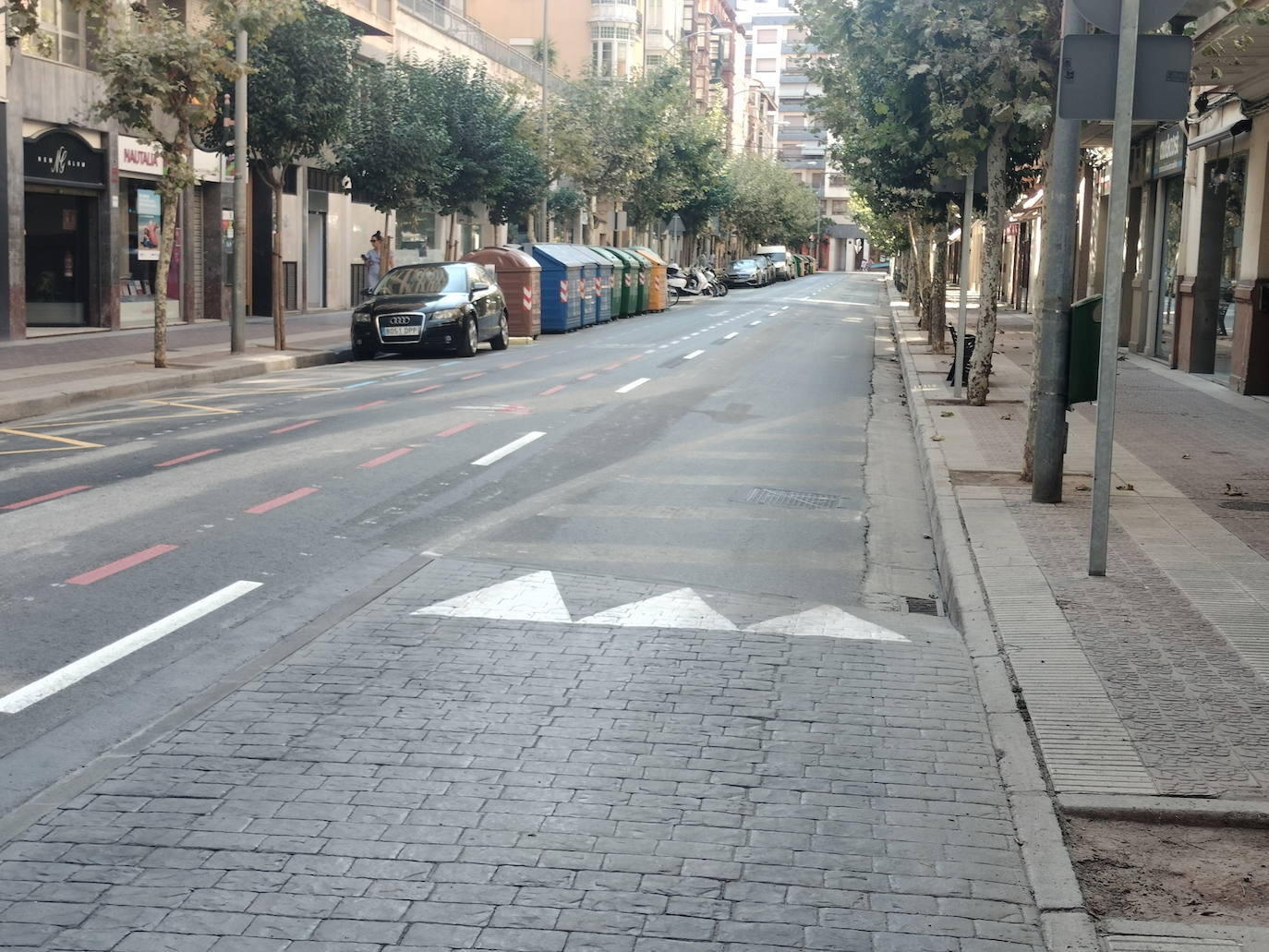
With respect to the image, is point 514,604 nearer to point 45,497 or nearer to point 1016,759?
point 1016,759

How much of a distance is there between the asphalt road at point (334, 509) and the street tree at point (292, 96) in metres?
5.82

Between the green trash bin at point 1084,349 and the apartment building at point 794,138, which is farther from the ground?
the apartment building at point 794,138

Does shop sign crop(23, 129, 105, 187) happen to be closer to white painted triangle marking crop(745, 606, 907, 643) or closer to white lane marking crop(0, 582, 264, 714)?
white lane marking crop(0, 582, 264, 714)

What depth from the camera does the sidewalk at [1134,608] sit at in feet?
17.6

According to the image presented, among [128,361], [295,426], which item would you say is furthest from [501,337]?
[295,426]

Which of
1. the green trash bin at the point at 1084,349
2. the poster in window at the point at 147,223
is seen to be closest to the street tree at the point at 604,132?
the poster in window at the point at 147,223

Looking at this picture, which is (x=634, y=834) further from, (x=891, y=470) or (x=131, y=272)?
(x=131, y=272)

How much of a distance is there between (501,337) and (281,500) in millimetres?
18070

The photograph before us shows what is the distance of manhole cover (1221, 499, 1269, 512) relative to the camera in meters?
11.0

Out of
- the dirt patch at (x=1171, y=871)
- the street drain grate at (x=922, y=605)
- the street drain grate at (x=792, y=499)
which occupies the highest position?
the dirt patch at (x=1171, y=871)

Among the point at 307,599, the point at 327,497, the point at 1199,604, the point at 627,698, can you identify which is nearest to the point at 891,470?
the point at 327,497

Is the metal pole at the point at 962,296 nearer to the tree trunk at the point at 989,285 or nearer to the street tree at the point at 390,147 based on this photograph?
the tree trunk at the point at 989,285

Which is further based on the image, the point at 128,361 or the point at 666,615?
the point at 128,361

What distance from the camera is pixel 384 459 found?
13.2 meters
